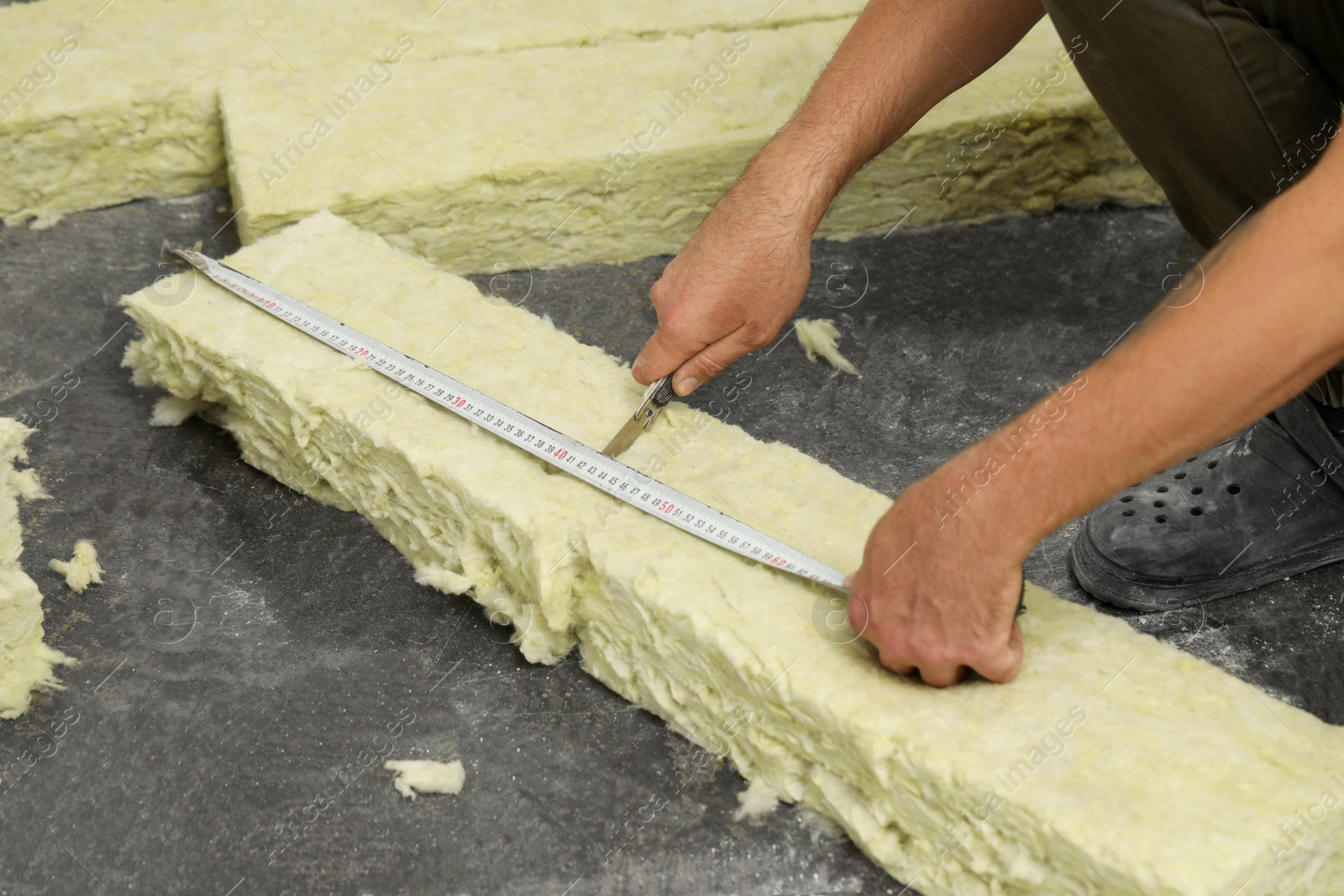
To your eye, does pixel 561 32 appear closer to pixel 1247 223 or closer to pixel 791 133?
pixel 791 133

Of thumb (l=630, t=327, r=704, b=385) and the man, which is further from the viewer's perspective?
thumb (l=630, t=327, r=704, b=385)

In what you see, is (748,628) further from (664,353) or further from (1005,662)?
(664,353)

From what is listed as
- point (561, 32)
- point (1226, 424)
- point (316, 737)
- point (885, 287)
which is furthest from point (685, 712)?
point (561, 32)

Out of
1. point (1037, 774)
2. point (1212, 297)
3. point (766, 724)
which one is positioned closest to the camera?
point (1212, 297)

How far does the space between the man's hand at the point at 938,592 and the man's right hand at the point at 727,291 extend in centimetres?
70

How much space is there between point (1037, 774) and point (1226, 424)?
1.87 ft

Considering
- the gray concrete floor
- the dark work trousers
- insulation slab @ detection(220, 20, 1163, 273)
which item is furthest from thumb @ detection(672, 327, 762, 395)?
insulation slab @ detection(220, 20, 1163, 273)

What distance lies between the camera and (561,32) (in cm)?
375

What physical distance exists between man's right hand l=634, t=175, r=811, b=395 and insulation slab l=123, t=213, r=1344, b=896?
0.13 metres

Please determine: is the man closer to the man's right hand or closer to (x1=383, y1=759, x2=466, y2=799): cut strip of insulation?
the man's right hand

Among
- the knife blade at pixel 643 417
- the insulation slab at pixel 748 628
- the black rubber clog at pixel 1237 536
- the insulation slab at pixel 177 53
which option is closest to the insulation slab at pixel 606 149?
the insulation slab at pixel 177 53

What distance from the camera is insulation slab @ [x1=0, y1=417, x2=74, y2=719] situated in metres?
2.20

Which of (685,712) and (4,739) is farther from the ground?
(685,712)

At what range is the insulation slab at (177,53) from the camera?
3387mm
